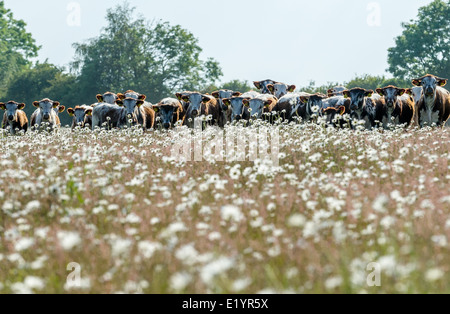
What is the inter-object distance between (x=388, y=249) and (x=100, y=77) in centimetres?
5995

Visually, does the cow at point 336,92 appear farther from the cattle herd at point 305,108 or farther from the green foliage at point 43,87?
the green foliage at point 43,87

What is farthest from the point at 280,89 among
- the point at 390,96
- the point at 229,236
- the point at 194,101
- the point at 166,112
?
the point at 229,236

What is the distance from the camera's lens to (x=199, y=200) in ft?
23.8

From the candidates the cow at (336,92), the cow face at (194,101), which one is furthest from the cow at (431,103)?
the cow face at (194,101)

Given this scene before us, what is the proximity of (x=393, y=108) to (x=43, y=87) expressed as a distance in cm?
5365

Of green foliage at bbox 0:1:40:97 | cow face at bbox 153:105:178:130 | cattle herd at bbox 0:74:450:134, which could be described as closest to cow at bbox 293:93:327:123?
cattle herd at bbox 0:74:450:134

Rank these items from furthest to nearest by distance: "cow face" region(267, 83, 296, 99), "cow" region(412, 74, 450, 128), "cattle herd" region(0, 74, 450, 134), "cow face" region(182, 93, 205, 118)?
1. "cow face" region(267, 83, 296, 99)
2. "cow face" region(182, 93, 205, 118)
3. "cow" region(412, 74, 450, 128)
4. "cattle herd" region(0, 74, 450, 134)

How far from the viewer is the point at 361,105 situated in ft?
67.5

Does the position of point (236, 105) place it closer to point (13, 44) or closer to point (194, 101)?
point (194, 101)

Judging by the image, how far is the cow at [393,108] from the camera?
20.9 metres

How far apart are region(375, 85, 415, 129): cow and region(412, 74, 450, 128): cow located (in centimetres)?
43

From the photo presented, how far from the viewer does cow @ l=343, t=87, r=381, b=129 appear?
20.5 meters

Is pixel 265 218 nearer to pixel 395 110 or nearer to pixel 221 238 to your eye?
pixel 221 238

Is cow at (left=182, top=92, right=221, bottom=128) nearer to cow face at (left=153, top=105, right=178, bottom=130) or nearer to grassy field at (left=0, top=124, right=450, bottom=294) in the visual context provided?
cow face at (left=153, top=105, right=178, bottom=130)
